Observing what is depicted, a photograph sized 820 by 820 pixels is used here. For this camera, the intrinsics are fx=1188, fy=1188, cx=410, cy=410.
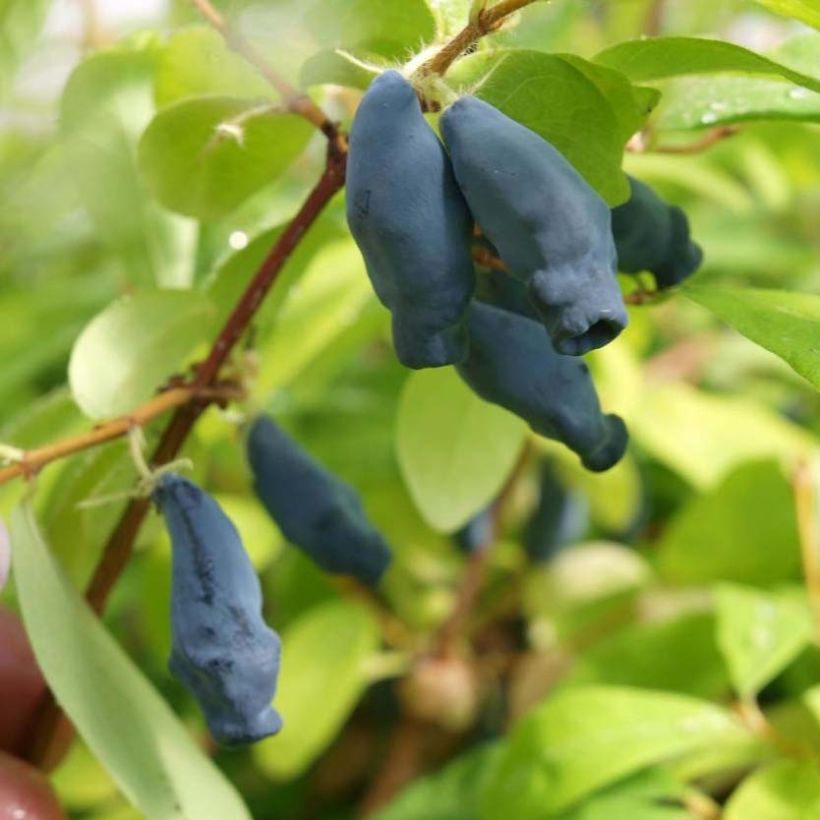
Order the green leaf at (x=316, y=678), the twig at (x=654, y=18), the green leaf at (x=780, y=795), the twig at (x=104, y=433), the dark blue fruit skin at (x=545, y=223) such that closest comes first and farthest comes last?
1. the dark blue fruit skin at (x=545, y=223)
2. the twig at (x=104, y=433)
3. the green leaf at (x=780, y=795)
4. the green leaf at (x=316, y=678)
5. the twig at (x=654, y=18)

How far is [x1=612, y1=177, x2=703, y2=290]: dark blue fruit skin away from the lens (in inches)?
16.2

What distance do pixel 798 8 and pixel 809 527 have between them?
0.44 metres

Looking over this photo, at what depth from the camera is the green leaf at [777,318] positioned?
0.37 metres

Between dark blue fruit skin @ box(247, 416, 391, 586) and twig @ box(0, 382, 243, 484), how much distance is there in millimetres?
60

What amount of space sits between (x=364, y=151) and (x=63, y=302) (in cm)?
66

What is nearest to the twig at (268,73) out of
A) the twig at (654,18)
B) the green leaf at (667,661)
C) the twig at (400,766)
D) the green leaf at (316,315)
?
the green leaf at (316,315)

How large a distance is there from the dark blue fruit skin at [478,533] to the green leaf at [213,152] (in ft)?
1.21

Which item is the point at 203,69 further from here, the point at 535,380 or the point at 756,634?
the point at 756,634

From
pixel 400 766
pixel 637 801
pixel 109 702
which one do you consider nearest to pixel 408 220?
pixel 109 702

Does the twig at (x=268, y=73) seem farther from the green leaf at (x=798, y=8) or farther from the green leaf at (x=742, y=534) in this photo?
the green leaf at (x=742, y=534)

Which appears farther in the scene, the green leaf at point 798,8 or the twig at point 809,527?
the twig at point 809,527

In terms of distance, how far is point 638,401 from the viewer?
2.86 feet

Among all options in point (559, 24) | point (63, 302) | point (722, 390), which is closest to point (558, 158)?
point (559, 24)

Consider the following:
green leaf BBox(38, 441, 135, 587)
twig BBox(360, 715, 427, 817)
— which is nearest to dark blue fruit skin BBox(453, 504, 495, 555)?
twig BBox(360, 715, 427, 817)
